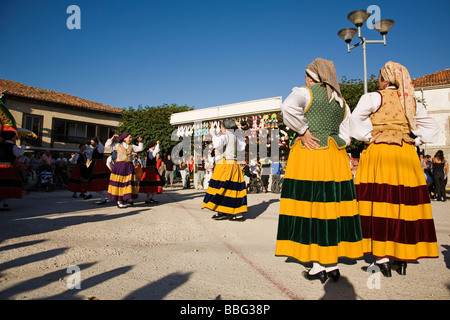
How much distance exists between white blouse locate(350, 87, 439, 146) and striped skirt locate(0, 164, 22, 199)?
25.9ft

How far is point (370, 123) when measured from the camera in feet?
9.86

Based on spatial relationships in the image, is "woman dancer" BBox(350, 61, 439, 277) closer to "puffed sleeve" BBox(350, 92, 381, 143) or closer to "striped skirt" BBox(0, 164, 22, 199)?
"puffed sleeve" BBox(350, 92, 381, 143)

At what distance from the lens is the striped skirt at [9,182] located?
22.6ft

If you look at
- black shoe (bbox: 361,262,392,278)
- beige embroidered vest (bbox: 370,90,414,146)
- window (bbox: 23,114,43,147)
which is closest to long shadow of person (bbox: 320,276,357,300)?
black shoe (bbox: 361,262,392,278)

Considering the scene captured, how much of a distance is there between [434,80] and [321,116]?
1266 inches

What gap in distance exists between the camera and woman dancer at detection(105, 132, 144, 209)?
24.8 feet

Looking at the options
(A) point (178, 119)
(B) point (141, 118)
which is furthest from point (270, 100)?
(B) point (141, 118)

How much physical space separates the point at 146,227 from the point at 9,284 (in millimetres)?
2666

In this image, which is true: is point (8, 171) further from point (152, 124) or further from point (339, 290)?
point (152, 124)

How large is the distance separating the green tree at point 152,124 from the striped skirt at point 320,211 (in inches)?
914

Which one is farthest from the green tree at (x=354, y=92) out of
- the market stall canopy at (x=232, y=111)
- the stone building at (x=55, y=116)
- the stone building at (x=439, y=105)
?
the stone building at (x=55, y=116)

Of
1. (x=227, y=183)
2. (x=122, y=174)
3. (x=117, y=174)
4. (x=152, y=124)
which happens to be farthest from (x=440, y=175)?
(x=152, y=124)
